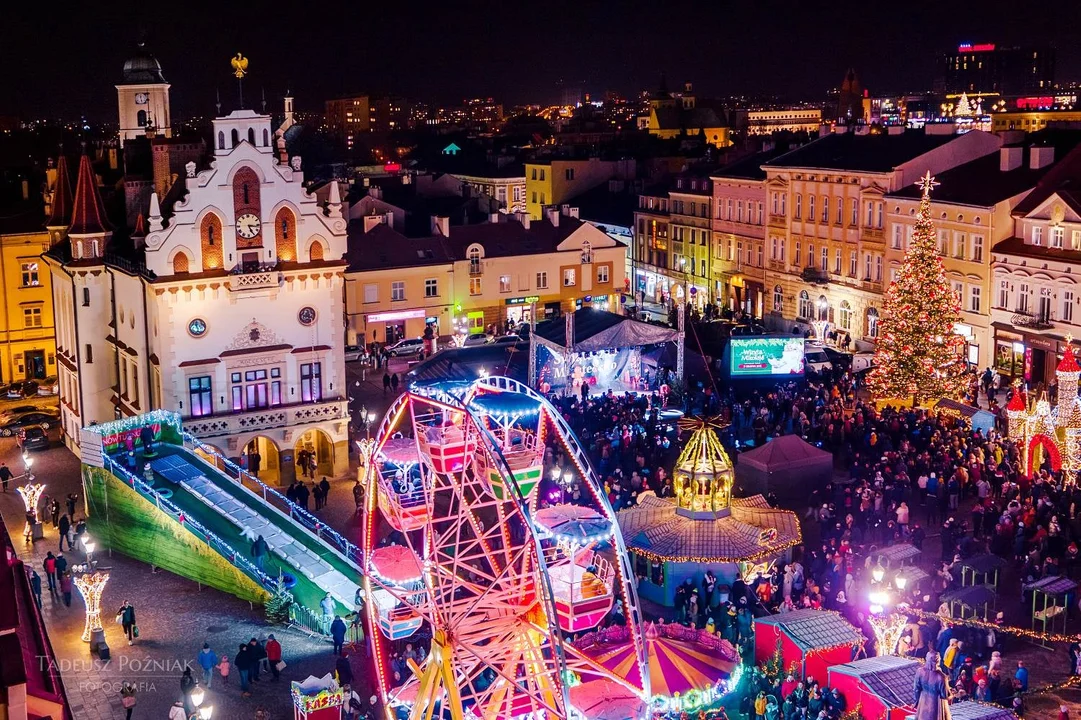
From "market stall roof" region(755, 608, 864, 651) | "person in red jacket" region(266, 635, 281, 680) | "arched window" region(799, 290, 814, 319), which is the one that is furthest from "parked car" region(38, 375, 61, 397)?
"market stall roof" region(755, 608, 864, 651)

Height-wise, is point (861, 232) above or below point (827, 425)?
→ above

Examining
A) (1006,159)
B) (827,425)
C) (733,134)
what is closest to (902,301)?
(827,425)

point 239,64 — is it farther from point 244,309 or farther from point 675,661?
point 675,661

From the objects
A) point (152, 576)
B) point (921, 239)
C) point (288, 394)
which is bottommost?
point (152, 576)

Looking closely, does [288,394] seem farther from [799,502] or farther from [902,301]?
[902,301]

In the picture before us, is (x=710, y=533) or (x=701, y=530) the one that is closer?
(x=710, y=533)

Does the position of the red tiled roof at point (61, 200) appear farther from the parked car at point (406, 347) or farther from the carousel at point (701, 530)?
the carousel at point (701, 530)

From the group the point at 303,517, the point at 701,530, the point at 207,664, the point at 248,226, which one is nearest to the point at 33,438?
the point at 248,226
